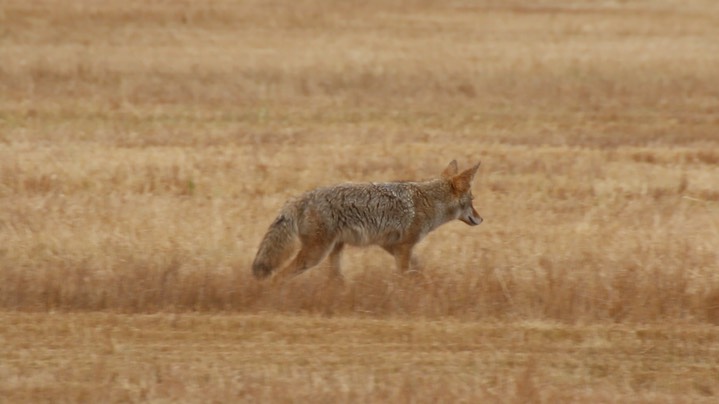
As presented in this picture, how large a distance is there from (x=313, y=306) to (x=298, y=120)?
11.5 metres

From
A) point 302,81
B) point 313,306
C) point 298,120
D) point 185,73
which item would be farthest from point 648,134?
point 313,306

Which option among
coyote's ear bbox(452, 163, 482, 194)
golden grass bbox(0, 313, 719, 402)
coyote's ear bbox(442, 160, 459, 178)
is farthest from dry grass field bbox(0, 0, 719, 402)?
coyote's ear bbox(442, 160, 459, 178)

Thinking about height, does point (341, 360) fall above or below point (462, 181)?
below

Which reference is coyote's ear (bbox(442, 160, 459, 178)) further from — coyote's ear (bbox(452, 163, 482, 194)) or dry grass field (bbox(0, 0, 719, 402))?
dry grass field (bbox(0, 0, 719, 402))

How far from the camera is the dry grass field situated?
8320 millimetres

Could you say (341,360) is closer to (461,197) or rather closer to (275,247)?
(275,247)

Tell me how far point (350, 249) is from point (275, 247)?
204 centimetres

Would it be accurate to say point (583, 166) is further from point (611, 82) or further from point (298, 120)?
point (611, 82)

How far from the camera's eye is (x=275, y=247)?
10.0m

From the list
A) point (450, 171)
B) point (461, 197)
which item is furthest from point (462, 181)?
point (450, 171)

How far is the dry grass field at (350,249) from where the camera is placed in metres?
8.32

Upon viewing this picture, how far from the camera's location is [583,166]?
1644cm

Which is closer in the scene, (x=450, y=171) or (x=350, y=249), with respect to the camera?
(x=450, y=171)

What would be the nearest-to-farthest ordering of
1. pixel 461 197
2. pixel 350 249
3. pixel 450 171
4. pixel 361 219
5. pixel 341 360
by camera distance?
pixel 341 360 < pixel 361 219 < pixel 461 197 < pixel 450 171 < pixel 350 249
